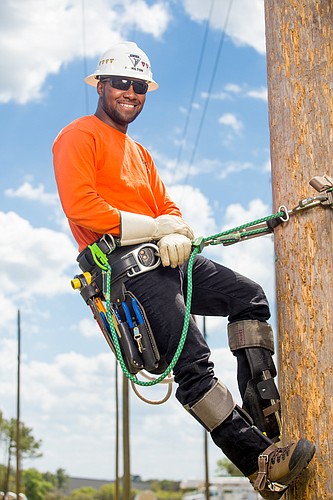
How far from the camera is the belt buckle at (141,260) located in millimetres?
4109

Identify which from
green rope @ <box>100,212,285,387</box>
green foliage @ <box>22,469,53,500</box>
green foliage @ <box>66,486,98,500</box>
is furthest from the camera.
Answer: green foliage @ <box>22,469,53,500</box>

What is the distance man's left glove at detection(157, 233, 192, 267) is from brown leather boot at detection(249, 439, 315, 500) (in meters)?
1.04

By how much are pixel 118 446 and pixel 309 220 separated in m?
27.2

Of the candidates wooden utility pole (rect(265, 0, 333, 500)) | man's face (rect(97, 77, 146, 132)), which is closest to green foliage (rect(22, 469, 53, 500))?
man's face (rect(97, 77, 146, 132))

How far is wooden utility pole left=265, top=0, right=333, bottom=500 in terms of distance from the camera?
12.0 feet

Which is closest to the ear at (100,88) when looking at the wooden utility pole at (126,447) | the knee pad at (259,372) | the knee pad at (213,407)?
the knee pad at (259,372)

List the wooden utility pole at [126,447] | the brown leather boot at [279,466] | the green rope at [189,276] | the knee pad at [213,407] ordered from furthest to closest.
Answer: the wooden utility pole at [126,447]
the green rope at [189,276]
the knee pad at [213,407]
the brown leather boot at [279,466]

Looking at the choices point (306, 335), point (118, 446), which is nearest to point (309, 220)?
point (306, 335)

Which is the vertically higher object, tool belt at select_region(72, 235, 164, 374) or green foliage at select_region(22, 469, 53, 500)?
green foliage at select_region(22, 469, 53, 500)

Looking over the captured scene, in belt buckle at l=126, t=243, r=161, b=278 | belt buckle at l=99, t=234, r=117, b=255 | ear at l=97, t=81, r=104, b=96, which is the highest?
ear at l=97, t=81, r=104, b=96

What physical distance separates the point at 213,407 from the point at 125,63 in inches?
78.5

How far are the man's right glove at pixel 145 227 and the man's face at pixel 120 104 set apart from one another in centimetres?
64

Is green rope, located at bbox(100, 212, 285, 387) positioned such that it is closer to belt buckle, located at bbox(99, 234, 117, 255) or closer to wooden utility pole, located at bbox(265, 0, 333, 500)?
belt buckle, located at bbox(99, 234, 117, 255)

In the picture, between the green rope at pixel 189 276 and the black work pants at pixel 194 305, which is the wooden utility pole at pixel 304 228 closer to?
the green rope at pixel 189 276
